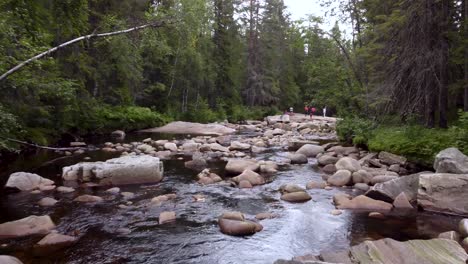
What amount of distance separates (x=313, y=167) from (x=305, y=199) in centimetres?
439

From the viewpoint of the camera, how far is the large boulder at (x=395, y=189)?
325 inches

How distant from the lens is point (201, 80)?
107 feet

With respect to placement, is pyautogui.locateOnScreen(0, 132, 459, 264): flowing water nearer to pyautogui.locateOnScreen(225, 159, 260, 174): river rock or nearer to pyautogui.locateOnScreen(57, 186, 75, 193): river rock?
pyautogui.locateOnScreen(57, 186, 75, 193): river rock

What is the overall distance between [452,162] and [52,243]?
814cm

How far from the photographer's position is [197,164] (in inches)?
508

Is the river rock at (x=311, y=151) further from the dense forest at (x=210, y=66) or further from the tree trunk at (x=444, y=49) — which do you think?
the tree trunk at (x=444, y=49)

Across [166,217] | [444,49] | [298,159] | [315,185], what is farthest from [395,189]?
[444,49]

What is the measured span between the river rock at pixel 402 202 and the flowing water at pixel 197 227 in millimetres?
478

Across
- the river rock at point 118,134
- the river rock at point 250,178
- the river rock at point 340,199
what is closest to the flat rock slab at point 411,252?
the river rock at point 340,199

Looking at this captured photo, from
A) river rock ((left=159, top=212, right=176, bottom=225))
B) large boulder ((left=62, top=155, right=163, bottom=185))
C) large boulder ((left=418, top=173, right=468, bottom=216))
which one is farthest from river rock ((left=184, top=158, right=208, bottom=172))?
large boulder ((left=418, top=173, right=468, bottom=216))

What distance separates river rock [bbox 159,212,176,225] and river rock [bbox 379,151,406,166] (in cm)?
756

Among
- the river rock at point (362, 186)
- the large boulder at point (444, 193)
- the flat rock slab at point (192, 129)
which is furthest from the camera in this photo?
the flat rock slab at point (192, 129)

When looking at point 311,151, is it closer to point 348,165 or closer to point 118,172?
point 348,165

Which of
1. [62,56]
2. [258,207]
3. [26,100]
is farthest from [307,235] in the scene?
[62,56]
